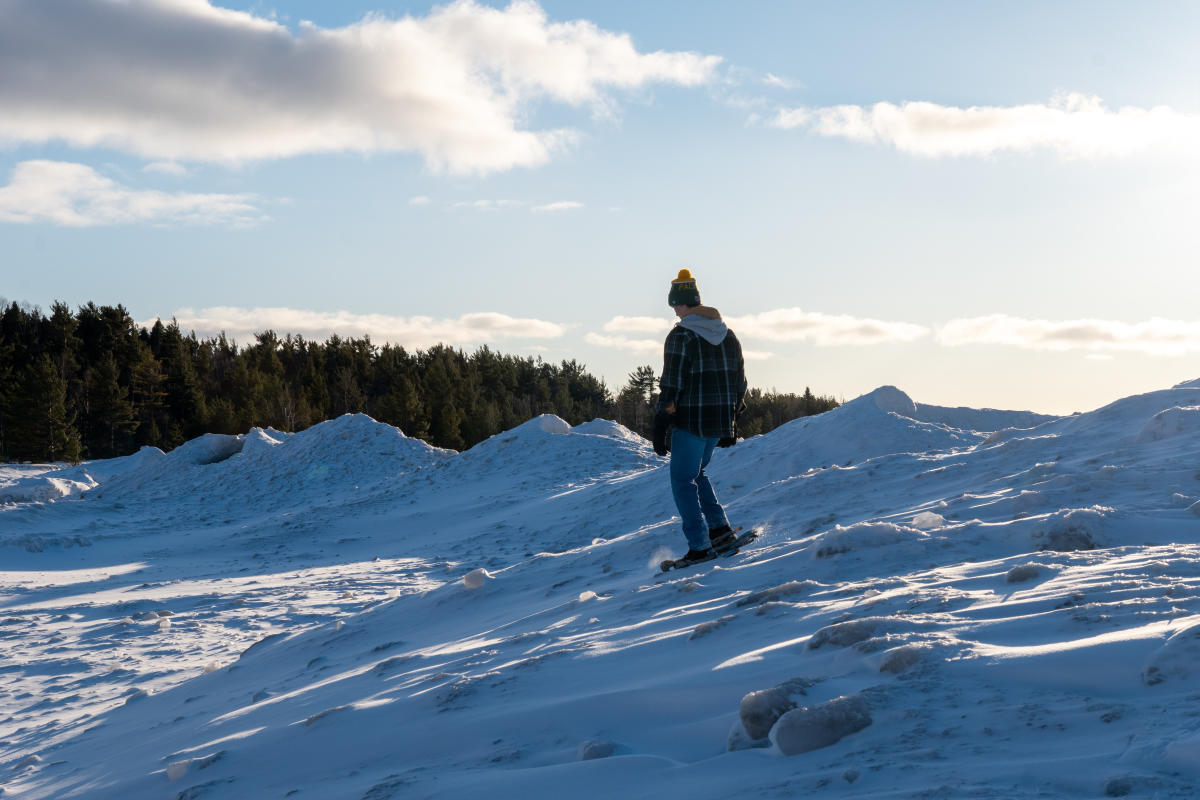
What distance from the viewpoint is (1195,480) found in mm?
5586

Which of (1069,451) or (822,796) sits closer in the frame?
(822,796)

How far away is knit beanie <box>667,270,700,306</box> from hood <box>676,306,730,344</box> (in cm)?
7

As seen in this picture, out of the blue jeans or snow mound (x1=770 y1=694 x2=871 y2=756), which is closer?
snow mound (x1=770 y1=694 x2=871 y2=756)

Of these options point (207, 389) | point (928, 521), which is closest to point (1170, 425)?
A: point (928, 521)

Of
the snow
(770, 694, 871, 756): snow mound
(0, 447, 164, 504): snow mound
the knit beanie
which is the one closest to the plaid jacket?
the knit beanie

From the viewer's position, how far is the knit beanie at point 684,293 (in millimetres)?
5781

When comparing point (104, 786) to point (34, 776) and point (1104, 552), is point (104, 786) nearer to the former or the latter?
point (34, 776)

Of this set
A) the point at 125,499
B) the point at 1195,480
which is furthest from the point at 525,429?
the point at 1195,480

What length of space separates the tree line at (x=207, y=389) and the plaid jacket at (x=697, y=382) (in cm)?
3492

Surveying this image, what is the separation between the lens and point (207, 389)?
146ft

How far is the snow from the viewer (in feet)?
7.22

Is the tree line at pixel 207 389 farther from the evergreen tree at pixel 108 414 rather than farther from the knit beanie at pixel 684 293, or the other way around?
the knit beanie at pixel 684 293

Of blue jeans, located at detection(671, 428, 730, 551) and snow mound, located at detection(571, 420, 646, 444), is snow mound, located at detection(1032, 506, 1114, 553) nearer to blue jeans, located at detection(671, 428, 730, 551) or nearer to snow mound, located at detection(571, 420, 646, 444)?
blue jeans, located at detection(671, 428, 730, 551)

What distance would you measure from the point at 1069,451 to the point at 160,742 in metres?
7.41
